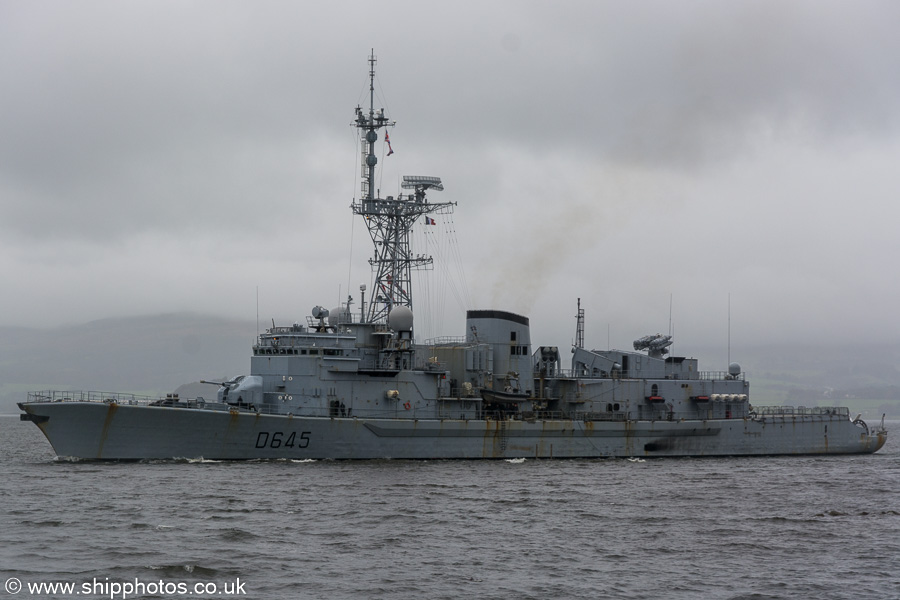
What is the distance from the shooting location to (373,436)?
3788 centimetres

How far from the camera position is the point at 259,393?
123ft

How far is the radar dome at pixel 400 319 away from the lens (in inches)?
1555

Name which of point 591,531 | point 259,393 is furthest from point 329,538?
point 259,393

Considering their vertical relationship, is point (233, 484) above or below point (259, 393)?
below

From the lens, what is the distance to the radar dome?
39500 millimetres

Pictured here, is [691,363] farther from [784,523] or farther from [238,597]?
[238,597]

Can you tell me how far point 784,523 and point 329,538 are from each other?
41.5 ft

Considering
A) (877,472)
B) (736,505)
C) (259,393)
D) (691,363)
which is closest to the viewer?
(736,505)

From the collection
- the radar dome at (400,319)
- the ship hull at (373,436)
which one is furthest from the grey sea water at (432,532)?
the radar dome at (400,319)

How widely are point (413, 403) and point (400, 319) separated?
343cm

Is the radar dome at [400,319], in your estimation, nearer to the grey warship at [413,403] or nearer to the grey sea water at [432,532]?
the grey warship at [413,403]

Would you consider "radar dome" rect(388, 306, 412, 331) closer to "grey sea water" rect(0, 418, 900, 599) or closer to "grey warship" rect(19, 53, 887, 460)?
"grey warship" rect(19, 53, 887, 460)

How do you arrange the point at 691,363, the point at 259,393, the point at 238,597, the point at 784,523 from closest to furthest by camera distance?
the point at 238,597 → the point at 784,523 → the point at 259,393 → the point at 691,363

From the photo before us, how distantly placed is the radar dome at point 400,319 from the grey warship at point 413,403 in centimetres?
6
